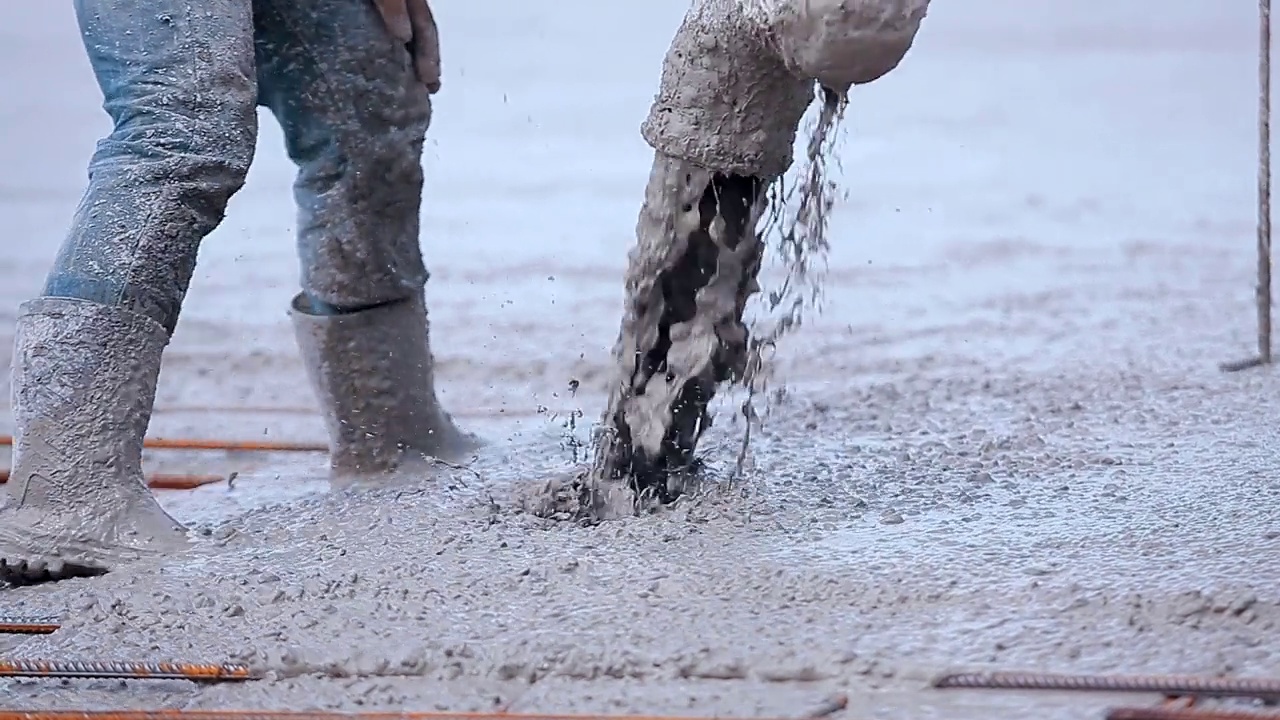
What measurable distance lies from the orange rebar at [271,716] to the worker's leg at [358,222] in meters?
1.03

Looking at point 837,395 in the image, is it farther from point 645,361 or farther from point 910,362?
point 645,361

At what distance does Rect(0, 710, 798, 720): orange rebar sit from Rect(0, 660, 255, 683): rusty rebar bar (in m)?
0.07

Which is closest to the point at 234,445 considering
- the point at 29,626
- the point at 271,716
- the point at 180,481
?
the point at 180,481

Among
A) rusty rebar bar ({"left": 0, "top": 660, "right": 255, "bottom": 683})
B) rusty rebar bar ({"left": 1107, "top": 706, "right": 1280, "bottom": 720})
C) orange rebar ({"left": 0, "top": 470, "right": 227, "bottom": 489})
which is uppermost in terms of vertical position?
rusty rebar bar ({"left": 1107, "top": 706, "right": 1280, "bottom": 720})

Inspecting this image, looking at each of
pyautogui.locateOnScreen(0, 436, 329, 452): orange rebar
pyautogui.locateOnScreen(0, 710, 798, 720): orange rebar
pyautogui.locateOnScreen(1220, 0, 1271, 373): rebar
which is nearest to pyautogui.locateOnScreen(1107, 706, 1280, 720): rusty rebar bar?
pyautogui.locateOnScreen(0, 710, 798, 720): orange rebar

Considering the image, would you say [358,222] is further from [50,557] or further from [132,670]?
[132,670]

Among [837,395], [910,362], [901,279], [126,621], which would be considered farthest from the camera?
[901,279]

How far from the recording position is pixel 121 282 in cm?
170

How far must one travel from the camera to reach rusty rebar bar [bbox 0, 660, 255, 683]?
1.27 meters

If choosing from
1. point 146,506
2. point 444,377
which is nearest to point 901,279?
point 444,377

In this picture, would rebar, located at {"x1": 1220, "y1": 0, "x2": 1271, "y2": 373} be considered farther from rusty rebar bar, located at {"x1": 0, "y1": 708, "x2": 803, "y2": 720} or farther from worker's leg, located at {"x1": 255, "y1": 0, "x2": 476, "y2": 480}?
rusty rebar bar, located at {"x1": 0, "y1": 708, "x2": 803, "y2": 720}

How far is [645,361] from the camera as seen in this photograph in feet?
5.93

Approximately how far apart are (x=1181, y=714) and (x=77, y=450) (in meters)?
1.18

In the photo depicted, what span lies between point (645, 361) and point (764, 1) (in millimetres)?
462
